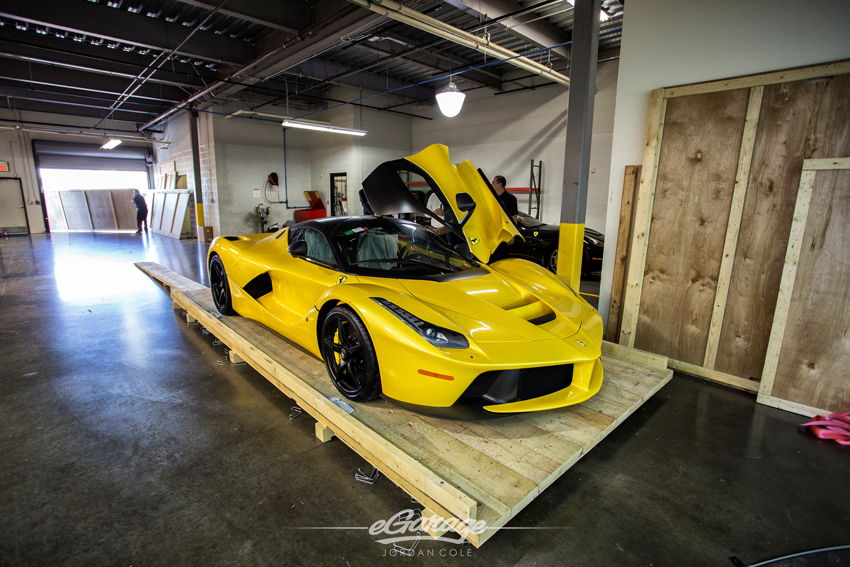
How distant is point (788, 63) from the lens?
2.79 metres

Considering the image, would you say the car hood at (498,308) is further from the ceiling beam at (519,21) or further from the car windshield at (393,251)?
the ceiling beam at (519,21)

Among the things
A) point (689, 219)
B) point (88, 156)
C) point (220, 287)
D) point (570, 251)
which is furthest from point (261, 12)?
point (88, 156)

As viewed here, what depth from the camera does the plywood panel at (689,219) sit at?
309 centimetres

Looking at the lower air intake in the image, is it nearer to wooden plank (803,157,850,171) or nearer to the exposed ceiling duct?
wooden plank (803,157,850,171)

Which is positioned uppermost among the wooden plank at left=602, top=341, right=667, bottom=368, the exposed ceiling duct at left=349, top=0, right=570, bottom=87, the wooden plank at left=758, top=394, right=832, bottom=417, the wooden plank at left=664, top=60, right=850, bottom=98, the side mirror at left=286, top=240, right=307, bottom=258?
the exposed ceiling duct at left=349, top=0, right=570, bottom=87

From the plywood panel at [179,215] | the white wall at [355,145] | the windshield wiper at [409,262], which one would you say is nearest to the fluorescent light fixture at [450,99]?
the windshield wiper at [409,262]

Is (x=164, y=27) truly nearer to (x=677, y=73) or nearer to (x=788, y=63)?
(x=677, y=73)

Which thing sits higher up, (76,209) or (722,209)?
(722,209)

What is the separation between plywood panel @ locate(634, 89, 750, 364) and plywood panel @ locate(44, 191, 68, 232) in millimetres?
21675

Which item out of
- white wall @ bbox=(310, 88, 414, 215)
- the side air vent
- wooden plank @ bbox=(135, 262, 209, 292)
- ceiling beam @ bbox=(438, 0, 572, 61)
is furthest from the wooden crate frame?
white wall @ bbox=(310, 88, 414, 215)

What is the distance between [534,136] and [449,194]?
853cm

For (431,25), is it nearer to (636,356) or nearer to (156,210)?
(636,356)

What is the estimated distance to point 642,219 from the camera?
11.5 ft

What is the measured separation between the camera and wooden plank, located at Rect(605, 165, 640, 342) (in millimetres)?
3609
